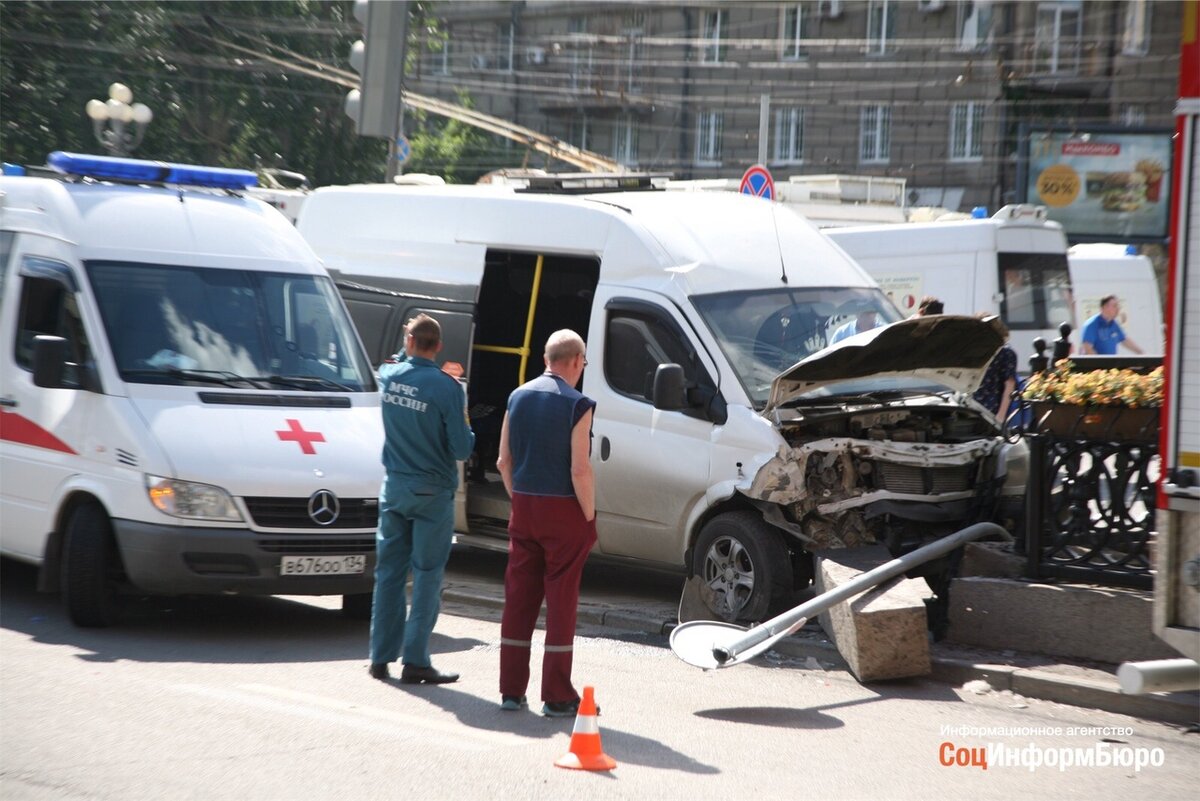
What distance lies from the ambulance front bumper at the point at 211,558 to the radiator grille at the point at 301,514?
6 centimetres

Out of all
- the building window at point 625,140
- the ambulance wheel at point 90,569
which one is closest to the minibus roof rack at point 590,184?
the ambulance wheel at point 90,569

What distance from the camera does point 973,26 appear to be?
40.9 meters

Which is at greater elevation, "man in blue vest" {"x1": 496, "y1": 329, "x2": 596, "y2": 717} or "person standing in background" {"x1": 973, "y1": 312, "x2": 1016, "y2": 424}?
"person standing in background" {"x1": 973, "y1": 312, "x2": 1016, "y2": 424}

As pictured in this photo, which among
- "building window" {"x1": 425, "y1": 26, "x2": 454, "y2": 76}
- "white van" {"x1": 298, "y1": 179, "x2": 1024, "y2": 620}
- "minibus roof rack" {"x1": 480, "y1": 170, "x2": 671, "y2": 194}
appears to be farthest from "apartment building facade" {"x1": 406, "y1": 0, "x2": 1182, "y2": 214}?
"white van" {"x1": 298, "y1": 179, "x2": 1024, "y2": 620}

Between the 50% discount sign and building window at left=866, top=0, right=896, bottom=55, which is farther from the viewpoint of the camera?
building window at left=866, top=0, right=896, bottom=55

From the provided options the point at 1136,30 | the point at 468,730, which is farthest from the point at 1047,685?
the point at 1136,30

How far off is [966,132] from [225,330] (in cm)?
3565

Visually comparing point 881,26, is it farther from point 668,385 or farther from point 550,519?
point 550,519

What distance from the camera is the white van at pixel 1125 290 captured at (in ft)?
68.9

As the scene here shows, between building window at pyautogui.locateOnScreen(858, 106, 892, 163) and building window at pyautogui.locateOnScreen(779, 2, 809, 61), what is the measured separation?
109 inches

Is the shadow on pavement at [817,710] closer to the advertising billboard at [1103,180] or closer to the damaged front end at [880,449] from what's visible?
the damaged front end at [880,449]

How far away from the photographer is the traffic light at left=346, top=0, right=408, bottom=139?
50.7 ft

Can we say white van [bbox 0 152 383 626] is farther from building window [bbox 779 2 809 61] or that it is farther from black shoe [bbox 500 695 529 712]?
building window [bbox 779 2 809 61]

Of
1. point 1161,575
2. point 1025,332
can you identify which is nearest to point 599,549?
point 1161,575
